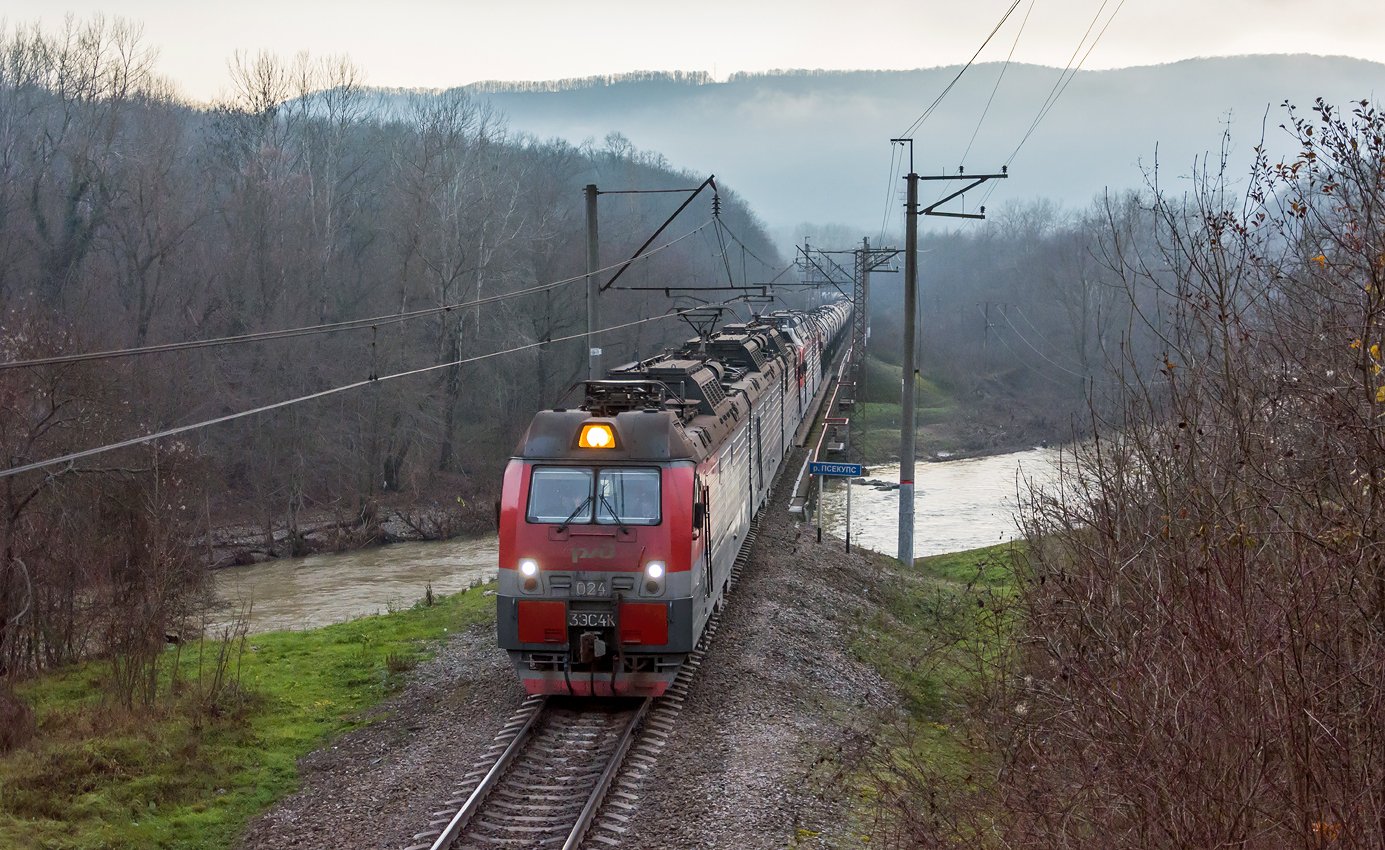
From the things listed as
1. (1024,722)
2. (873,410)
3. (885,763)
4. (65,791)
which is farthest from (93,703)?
(873,410)

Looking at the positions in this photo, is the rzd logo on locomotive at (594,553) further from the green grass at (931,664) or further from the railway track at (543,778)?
the green grass at (931,664)

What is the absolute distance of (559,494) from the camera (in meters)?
12.8

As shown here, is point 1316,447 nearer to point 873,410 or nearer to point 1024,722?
point 1024,722

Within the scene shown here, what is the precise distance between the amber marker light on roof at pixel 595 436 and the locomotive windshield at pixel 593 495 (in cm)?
27

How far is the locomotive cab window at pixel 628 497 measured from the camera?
1271 cm

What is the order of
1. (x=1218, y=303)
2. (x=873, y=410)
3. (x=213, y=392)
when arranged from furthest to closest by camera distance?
(x=873, y=410) → (x=213, y=392) → (x=1218, y=303)

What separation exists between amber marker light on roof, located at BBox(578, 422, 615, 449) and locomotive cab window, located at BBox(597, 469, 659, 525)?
0.30m

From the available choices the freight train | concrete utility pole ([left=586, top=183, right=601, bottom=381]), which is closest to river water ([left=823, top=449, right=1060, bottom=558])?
concrete utility pole ([left=586, top=183, right=601, bottom=381])

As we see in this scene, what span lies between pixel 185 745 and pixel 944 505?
32.1m

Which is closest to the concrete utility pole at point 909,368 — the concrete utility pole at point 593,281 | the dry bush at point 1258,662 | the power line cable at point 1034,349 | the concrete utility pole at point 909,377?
the concrete utility pole at point 909,377

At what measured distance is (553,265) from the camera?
2244 inches

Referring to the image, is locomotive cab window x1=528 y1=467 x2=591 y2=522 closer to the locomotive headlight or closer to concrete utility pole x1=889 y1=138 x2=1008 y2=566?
the locomotive headlight

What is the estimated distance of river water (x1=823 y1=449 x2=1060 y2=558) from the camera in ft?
111

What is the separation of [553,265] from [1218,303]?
51172 millimetres
